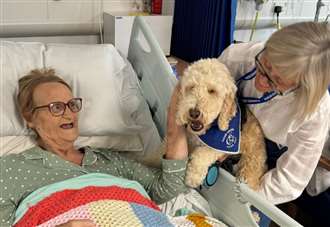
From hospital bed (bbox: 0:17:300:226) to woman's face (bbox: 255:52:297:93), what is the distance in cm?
42

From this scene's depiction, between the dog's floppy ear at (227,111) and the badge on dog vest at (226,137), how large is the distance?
0.02 metres

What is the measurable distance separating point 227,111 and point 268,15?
2624mm

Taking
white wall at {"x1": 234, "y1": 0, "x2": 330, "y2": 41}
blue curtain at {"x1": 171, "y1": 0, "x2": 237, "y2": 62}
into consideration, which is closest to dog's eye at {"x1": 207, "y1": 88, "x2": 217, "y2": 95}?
blue curtain at {"x1": 171, "y1": 0, "x2": 237, "y2": 62}

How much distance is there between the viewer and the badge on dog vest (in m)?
1.40

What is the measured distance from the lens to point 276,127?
1.42 m

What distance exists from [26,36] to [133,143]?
4.77ft

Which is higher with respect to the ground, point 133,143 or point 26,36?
point 26,36

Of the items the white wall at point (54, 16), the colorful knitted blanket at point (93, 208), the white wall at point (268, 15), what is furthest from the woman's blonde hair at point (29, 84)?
the white wall at point (268, 15)

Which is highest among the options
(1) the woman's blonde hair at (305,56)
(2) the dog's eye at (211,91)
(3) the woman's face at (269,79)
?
Answer: (1) the woman's blonde hair at (305,56)

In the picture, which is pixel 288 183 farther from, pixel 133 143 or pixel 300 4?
pixel 300 4

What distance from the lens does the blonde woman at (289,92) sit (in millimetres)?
1155

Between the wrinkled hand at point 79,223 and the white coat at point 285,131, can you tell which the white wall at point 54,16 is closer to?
the white coat at point 285,131

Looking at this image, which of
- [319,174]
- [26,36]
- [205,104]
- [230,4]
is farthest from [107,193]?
[26,36]

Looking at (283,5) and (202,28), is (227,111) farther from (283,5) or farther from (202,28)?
(283,5)
